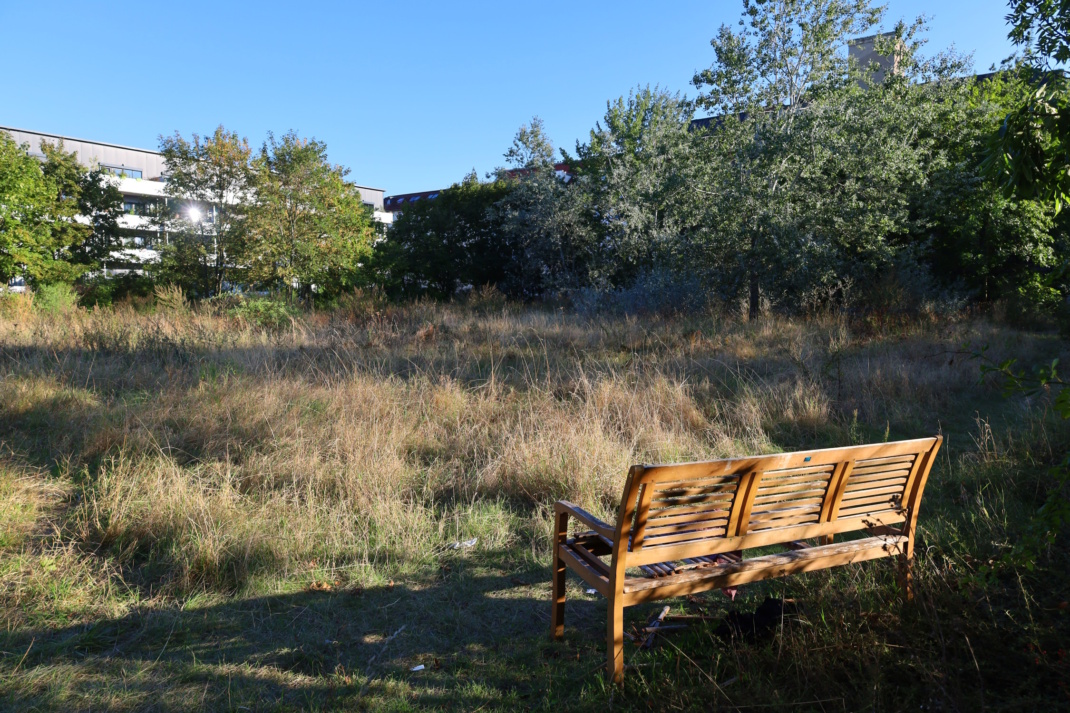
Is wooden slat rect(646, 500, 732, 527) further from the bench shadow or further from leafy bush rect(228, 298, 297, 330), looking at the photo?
leafy bush rect(228, 298, 297, 330)

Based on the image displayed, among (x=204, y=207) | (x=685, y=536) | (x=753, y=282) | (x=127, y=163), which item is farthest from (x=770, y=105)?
(x=127, y=163)

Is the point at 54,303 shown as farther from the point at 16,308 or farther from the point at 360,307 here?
the point at 360,307

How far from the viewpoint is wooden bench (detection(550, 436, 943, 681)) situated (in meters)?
2.94

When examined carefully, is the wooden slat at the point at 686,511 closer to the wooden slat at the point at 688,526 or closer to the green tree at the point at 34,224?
the wooden slat at the point at 688,526

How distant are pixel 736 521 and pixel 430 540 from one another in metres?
2.26

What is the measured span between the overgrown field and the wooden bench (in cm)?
21

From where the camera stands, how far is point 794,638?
9.75 feet

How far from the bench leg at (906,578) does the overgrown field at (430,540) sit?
2.2 inches

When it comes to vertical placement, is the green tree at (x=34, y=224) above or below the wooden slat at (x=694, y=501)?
above

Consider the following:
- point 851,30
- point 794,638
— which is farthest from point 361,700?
point 851,30

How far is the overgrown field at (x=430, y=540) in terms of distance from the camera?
2918 mm

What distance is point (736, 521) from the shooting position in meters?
3.18

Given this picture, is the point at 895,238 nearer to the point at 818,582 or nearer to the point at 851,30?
the point at 851,30

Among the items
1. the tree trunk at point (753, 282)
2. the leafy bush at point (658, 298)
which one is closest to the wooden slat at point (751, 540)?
the leafy bush at point (658, 298)
